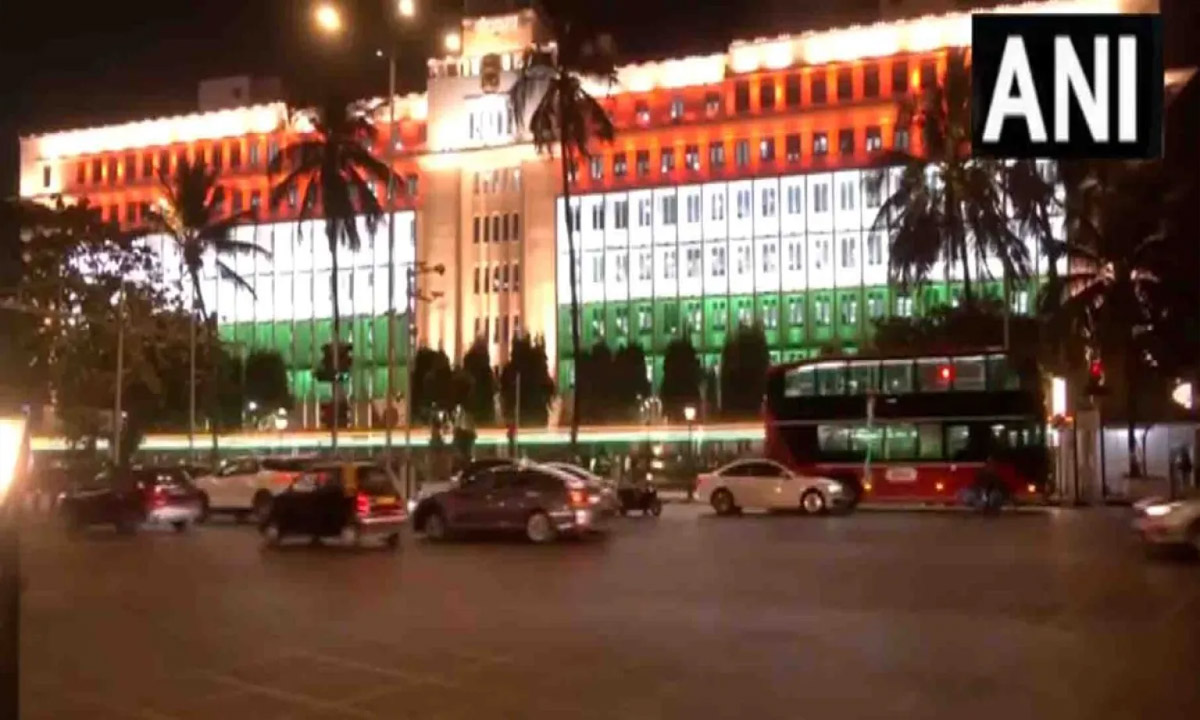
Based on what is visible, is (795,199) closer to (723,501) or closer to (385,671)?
(723,501)

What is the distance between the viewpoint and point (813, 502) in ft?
136

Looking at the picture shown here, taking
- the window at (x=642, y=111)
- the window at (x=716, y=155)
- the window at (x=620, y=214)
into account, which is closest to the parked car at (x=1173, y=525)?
the window at (x=716, y=155)

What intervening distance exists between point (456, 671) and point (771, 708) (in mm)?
3197

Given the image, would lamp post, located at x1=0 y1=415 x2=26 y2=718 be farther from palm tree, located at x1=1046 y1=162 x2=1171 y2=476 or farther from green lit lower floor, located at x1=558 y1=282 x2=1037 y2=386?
green lit lower floor, located at x1=558 y1=282 x2=1037 y2=386

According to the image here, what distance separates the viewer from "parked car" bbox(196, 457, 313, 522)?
39531 mm

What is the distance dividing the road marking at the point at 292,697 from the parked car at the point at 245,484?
1043 inches

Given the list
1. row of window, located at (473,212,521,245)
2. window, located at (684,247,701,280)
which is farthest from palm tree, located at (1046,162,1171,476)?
row of window, located at (473,212,521,245)

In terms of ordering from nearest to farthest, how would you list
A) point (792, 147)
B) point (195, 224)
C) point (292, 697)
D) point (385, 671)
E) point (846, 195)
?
point (292, 697) → point (385, 671) → point (195, 224) → point (846, 195) → point (792, 147)

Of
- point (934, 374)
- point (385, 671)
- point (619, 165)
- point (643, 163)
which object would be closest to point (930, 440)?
point (934, 374)

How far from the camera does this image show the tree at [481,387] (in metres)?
86.3

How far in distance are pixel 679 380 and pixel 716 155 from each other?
16800mm

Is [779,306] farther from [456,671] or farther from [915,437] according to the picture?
[456,671]

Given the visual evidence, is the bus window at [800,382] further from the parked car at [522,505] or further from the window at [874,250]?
the window at [874,250]

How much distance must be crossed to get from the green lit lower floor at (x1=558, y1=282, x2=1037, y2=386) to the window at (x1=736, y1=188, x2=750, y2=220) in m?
5.25
